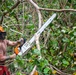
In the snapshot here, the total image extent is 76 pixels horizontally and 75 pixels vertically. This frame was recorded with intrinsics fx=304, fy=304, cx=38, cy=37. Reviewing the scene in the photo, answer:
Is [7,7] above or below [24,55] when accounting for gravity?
above

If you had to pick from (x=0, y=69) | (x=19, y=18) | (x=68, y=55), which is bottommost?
(x=0, y=69)

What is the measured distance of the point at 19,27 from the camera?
17.3ft

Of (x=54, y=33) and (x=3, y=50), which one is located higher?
(x=54, y=33)

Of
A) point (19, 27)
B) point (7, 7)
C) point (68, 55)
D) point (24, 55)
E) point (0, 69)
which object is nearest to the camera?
point (24, 55)

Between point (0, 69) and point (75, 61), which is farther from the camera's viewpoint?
point (0, 69)

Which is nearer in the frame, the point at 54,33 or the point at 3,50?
the point at 54,33

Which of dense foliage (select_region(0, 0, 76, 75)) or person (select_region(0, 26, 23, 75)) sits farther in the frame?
person (select_region(0, 26, 23, 75))

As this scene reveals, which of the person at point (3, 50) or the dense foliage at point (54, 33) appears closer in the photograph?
the dense foliage at point (54, 33)

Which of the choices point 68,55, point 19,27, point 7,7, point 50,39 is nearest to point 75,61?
Result: point 68,55

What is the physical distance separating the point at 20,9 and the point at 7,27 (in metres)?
0.73

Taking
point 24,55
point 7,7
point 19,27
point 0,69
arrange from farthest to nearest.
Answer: point 19,27, point 0,69, point 7,7, point 24,55

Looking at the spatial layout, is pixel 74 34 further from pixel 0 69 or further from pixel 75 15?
pixel 0 69

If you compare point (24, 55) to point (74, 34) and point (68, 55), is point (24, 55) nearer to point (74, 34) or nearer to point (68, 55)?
point (74, 34)

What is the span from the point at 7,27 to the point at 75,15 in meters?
1.12
